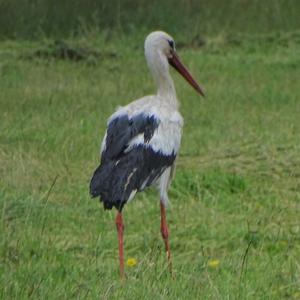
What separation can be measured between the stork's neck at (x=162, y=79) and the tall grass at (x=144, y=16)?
780 centimetres

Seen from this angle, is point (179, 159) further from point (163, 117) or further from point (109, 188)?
point (109, 188)

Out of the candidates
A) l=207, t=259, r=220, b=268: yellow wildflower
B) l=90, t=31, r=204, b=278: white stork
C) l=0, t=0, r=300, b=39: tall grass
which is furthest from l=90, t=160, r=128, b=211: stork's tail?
l=0, t=0, r=300, b=39: tall grass

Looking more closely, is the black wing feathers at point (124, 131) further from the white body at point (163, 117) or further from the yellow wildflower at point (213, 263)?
the yellow wildflower at point (213, 263)

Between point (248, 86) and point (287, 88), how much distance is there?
430mm

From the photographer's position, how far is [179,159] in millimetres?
9727

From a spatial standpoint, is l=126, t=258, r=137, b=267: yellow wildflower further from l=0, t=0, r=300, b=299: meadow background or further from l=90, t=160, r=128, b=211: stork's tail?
l=90, t=160, r=128, b=211: stork's tail

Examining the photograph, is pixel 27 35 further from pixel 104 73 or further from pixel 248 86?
pixel 248 86

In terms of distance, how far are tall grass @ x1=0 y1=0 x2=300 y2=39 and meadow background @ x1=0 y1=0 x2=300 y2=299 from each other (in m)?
0.02

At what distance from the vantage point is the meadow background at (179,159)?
6484mm

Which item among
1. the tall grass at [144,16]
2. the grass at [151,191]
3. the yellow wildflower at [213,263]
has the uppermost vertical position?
the tall grass at [144,16]

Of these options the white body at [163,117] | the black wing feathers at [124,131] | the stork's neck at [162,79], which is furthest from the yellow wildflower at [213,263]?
the stork's neck at [162,79]

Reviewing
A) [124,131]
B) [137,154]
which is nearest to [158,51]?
[124,131]

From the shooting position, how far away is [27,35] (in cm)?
1586

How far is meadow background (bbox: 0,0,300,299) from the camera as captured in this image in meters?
6.48
